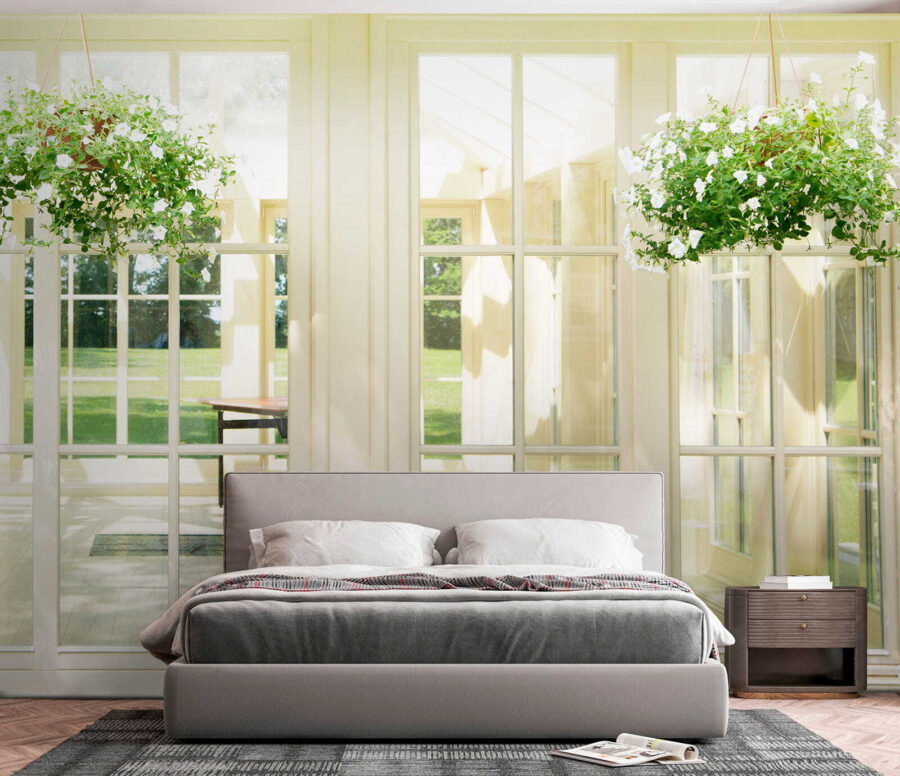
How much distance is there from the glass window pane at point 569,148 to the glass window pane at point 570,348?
14 cm

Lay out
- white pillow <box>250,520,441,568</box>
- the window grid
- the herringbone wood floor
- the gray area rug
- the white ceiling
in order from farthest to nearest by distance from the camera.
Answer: the window grid < the white ceiling < white pillow <box>250,520,441,568</box> < the herringbone wood floor < the gray area rug

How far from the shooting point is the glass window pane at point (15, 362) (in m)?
4.54

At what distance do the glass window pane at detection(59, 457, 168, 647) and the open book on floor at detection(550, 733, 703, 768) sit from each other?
7.13 feet

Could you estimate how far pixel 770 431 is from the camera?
465 cm

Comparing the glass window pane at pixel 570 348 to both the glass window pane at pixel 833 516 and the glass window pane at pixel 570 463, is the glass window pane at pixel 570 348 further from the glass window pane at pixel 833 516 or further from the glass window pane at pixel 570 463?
the glass window pane at pixel 833 516

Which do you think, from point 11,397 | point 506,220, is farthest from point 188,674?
point 506,220

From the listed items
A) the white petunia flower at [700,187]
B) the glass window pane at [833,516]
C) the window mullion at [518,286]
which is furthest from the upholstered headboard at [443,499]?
the white petunia flower at [700,187]

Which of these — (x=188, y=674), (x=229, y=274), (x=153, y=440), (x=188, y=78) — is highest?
(x=188, y=78)

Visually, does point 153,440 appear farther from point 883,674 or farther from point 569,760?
point 883,674

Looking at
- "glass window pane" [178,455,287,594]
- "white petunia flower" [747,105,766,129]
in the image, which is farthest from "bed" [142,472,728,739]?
"white petunia flower" [747,105,766,129]

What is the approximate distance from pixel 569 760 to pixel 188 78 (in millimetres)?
3261

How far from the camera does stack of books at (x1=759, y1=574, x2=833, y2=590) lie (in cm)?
429

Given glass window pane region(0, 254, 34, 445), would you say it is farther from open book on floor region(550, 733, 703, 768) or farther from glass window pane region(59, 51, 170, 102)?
open book on floor region(550, 733, 703, 768)

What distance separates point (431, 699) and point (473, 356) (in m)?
1.82
